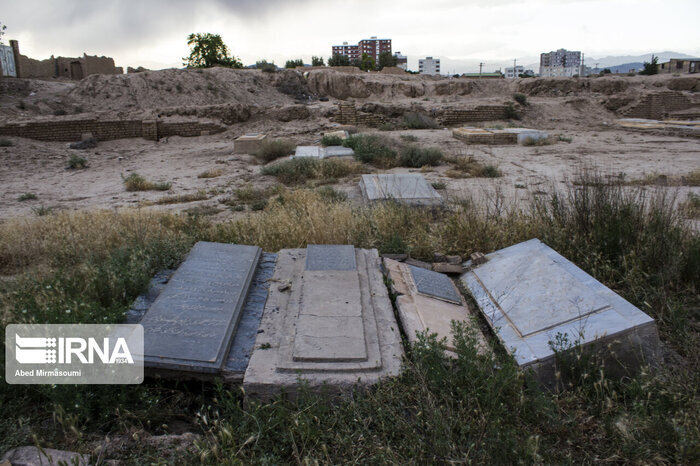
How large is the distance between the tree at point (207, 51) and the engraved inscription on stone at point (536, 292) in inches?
1414

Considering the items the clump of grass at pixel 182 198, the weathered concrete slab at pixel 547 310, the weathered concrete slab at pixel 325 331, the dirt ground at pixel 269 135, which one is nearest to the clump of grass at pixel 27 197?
the dirt ground at pixel 269 135

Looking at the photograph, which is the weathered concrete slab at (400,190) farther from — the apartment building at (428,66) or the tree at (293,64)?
the apartment building at (428,66)

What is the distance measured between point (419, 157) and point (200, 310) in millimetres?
7955

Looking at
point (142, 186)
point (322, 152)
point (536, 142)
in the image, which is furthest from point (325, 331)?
point (536, 142)

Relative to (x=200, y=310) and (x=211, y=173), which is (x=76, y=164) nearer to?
(x=211, y=173)

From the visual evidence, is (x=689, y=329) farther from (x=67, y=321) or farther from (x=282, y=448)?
(x=67, y=321)

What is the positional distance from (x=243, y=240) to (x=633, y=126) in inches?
707

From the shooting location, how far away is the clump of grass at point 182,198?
755 centimetres

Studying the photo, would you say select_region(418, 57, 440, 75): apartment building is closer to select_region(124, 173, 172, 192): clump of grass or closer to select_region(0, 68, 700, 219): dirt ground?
select_region(0, 68, 700, 219): dirt ground

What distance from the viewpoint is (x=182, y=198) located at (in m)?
7.69

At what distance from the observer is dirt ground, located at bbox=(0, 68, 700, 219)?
8428mm

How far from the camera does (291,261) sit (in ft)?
12.2

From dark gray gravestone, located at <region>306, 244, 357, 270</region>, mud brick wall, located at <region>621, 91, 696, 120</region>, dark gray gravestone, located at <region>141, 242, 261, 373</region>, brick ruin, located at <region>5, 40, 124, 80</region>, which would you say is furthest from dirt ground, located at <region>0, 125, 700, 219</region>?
brick ruin, located at <region>5, 40, 124, 80</region>

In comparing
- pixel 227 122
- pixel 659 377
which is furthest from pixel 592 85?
pixel 659 377
